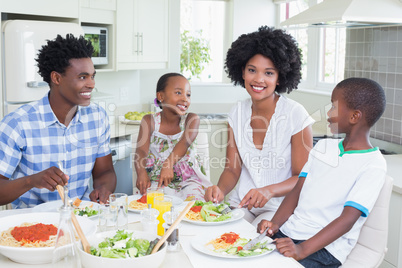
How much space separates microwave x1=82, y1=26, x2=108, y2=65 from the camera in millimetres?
3627

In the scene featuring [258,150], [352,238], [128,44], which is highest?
[128,44]

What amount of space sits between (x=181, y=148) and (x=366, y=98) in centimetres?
108

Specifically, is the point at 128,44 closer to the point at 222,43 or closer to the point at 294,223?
the point at 222,43

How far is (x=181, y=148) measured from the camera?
2564 mm

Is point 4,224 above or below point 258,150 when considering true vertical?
below

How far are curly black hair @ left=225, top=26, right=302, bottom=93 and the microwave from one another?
61.3 inches

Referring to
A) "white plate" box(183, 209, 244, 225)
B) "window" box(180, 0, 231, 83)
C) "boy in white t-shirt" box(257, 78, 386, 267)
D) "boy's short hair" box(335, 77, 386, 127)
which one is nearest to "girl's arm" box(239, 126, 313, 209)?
"boy in white t-shirt" box(257, 78, 386, 267)

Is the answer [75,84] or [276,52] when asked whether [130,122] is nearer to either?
[75,84]

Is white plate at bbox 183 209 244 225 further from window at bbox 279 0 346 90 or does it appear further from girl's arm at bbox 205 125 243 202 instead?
window at bbox 279 0 346 90

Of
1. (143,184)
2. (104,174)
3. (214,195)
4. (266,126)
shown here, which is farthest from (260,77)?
(104,174)

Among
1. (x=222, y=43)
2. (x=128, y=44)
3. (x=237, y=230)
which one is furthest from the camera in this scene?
(x=222, y=43)

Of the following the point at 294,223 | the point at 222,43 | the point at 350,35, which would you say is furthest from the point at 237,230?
the point at 222,43

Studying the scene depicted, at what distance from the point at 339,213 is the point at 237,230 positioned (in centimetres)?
39

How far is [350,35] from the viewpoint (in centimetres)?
351
